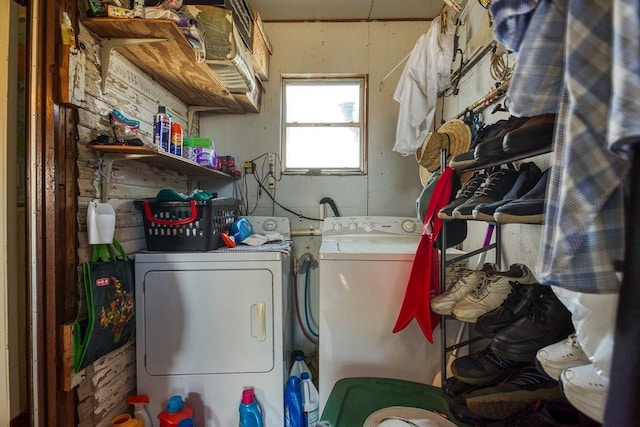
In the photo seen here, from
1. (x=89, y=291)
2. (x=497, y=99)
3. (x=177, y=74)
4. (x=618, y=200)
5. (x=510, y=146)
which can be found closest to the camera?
(x=618, y=200)

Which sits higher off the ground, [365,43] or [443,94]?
[365,43]

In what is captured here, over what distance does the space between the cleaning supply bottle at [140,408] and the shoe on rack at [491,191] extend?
166 cm

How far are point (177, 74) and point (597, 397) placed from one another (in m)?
2.08

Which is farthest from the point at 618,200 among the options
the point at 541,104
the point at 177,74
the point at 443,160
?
the point at 177,74

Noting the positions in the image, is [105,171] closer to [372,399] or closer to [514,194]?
[372,399]

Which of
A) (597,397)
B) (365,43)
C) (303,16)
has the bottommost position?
(597,397)

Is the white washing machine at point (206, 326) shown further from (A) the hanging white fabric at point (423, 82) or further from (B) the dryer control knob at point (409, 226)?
(A) the hanging white fabric at point (423, 82)

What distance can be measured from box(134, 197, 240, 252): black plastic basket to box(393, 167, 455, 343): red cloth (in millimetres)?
1022

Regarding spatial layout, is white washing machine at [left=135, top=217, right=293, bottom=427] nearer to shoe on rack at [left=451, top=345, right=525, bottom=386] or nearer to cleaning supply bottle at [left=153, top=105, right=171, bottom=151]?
cleaning supply bottle at [left=153, top=105, right=171, bottom=151]

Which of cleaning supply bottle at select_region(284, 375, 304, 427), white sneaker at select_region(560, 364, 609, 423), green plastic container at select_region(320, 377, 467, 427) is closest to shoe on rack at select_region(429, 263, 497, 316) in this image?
green plastic container at select_region(320, 377, 467, 427)

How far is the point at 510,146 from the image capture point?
77cm

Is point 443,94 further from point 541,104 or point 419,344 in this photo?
point 541,104

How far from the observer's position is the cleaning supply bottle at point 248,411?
4.98 feet

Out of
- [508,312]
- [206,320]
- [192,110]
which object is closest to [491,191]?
[508,312]
